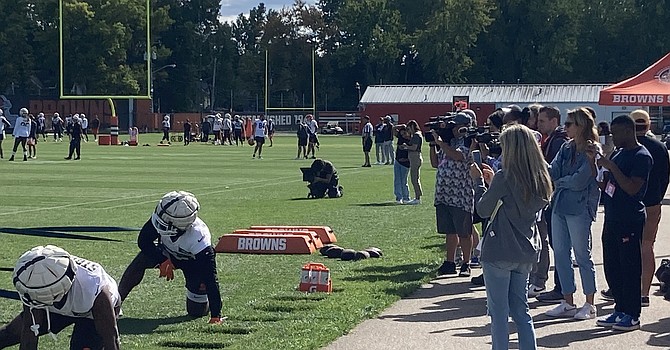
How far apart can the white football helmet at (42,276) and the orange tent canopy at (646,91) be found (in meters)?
18.0

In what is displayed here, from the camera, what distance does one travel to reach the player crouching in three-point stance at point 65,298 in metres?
5.24

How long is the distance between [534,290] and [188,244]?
3.85 metres

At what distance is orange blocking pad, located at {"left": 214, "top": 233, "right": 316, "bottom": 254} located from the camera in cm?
1330

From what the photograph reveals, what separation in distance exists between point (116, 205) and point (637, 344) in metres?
13.6

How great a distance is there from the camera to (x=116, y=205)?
2008 centimetres

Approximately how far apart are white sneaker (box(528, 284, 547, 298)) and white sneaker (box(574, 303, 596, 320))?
112 cm

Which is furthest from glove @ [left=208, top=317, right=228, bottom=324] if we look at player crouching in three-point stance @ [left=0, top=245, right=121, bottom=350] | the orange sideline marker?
player crouching in three-point stance @ [left=0, top=245, right=121, bottom=350]

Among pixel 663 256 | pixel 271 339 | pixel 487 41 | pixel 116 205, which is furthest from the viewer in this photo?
pixel 487 41

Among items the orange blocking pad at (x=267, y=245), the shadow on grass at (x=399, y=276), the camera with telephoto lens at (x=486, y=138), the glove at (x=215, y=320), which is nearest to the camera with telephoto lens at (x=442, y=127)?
the camera with telephoto lens at (x=486, y=138)

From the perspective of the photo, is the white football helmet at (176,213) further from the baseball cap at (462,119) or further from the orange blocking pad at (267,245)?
the orange blocking pad at (267,245)

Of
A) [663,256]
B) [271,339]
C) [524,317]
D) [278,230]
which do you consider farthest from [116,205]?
[524,317]

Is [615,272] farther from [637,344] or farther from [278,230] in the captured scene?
[278,230]

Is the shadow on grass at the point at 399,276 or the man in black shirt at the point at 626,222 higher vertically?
the man in black shirt at the point at 626,222

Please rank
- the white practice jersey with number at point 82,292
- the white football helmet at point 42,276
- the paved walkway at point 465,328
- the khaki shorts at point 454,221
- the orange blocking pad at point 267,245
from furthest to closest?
1. the orange blocking pad at point 267,245
2. the khaki shorts at point 454,221
3. the paved walkway at point 465,328
4. the white practice jersey with number at point 82,292
5. the white football helmet at point 42,276
